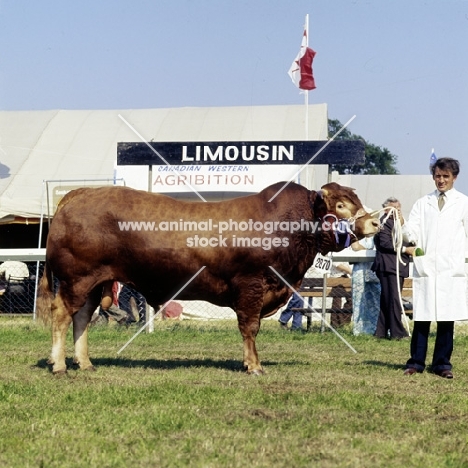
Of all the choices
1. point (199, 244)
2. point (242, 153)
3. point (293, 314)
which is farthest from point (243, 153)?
point (199, 244)

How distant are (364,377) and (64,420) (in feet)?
10.9

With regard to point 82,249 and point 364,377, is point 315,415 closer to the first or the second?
point 364,377

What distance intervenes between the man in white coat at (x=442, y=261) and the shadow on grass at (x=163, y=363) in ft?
5.77

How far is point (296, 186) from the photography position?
8828mm

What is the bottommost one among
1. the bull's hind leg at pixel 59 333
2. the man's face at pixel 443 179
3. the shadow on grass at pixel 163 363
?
the shadow on grass at pixel 163 363

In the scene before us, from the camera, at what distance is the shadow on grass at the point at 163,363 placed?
909 cm

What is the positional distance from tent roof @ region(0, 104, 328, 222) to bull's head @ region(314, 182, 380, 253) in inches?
620

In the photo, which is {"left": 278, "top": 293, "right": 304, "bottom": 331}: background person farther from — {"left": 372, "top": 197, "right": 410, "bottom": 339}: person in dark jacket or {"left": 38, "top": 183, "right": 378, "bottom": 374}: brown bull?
{"left": 38, "top": 183, "right": 378, "bottom": 374}: brown bull

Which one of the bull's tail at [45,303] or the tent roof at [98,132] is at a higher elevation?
the tent roof at [98,132]

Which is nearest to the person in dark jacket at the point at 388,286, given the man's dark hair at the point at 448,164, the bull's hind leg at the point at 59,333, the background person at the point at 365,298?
the background person at the point at 365,298

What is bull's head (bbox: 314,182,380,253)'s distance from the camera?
28.3ft

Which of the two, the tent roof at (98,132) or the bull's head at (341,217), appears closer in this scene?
the bull's head at (341,217)

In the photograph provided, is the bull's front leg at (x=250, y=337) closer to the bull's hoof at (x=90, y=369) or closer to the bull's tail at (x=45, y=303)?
the bull's hoof at (x=90, y=369)

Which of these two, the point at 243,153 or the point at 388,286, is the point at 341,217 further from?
the point at 243,153
